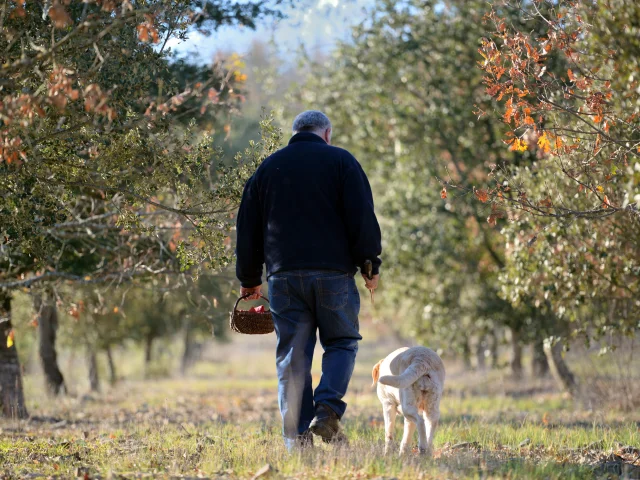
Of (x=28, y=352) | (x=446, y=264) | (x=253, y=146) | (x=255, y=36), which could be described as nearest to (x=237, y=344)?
(x=28, y=352)

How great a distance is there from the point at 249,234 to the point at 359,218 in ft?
2.80

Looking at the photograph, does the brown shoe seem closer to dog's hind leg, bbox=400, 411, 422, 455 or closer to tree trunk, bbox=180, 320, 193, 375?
dog's hind leg, bbox=400, 411, 422, 455

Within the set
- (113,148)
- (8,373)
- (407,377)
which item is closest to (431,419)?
(407,377)

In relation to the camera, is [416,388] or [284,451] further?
[416,388]

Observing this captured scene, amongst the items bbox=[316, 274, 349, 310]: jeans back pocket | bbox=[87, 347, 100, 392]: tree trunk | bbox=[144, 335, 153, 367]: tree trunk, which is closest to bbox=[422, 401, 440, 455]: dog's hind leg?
bbox=[316, 274, 349, 310]: jeans back pocket

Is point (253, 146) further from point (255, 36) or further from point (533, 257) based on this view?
point (255, 36)

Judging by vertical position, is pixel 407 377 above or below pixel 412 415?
above

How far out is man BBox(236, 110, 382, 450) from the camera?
5.38m

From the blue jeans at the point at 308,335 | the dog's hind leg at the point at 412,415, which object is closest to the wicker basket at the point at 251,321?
the blue jeans at the point at 308,335

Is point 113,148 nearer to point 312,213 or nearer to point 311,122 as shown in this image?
point 311,122

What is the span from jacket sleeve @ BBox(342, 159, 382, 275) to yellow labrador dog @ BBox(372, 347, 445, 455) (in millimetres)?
679

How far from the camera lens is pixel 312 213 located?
5438 millimetres

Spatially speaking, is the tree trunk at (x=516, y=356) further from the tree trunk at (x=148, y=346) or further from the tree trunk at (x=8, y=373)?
the tree trunk at (x=148, y=346)

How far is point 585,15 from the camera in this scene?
17.3 feet
